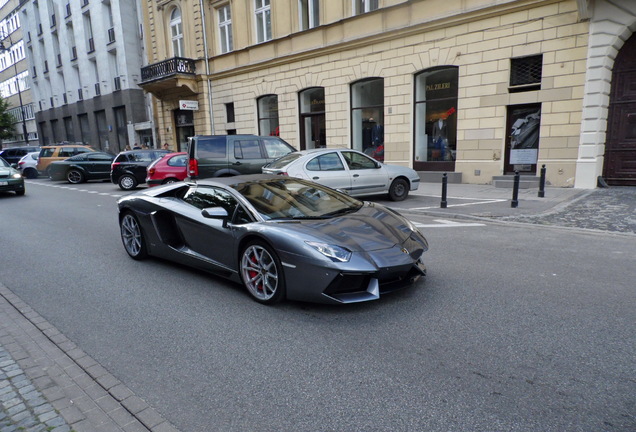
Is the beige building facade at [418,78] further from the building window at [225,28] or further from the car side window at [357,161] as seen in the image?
the car side window at [357,161]

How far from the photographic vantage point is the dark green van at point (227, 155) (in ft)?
41.7

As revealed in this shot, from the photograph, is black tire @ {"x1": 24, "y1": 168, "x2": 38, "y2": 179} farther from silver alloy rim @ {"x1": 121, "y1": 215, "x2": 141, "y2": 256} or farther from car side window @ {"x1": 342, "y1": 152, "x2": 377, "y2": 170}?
silver alloy rim @ {"x1": 121, "y1": 215, "x2": 141, "y2": 256}

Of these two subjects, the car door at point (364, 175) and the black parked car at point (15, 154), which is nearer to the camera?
the car door at point (364, 175)

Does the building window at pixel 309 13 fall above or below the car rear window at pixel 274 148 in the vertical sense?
above

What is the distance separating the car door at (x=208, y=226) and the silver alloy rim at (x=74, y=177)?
17682 mm

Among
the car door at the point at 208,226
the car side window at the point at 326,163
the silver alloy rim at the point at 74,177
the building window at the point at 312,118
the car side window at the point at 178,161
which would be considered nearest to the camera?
the car door at the point at 208,226

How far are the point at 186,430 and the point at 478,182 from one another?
13917 millimetres

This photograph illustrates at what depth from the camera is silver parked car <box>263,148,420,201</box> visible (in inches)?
410

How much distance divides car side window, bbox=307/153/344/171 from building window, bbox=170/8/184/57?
19.4m

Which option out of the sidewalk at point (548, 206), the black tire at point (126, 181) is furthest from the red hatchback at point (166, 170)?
the sidewalk at point (548, 206)

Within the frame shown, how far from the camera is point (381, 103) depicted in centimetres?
1739

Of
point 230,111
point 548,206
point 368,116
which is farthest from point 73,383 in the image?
point 230,111

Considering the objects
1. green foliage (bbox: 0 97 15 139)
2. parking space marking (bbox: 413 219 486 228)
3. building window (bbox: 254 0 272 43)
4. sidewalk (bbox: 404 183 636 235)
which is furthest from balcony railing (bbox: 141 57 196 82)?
green foliage (bbox: 0 97 15 139)

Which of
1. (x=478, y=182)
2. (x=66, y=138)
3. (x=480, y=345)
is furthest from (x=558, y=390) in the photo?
(x=66, y=138)
